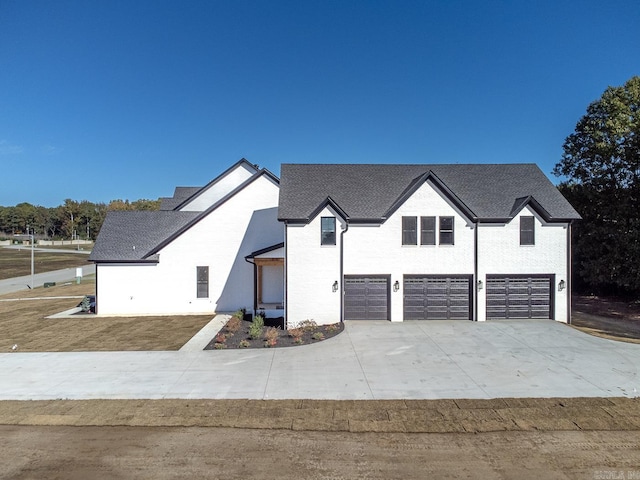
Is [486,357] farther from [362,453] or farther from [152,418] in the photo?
[152,418]

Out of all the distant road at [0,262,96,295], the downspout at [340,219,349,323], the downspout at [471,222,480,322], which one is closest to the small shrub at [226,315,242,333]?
the downspout at [340,219,349,323]

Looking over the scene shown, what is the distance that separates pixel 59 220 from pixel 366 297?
5352 inches

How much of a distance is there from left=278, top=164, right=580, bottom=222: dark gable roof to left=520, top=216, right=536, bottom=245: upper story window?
2.26ft

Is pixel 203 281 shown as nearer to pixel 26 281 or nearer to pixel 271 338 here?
pixel 271 338

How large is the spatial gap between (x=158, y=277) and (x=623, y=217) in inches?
1192

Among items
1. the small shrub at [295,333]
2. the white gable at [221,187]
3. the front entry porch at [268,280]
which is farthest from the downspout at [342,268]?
the white gable at [221,187]

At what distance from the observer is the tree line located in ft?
354

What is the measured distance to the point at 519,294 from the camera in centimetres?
1784

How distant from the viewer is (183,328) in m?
16.8

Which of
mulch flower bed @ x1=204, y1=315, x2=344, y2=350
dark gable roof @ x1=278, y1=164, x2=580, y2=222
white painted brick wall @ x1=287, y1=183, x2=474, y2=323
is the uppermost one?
dark gable roof @ x1=278, y1=164, x2=580, y2=222

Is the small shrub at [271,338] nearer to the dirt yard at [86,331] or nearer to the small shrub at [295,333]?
the small shrub at [295,333]

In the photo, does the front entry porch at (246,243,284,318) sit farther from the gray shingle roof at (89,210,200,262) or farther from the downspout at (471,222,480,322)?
the downspout at (471,222,480,322)

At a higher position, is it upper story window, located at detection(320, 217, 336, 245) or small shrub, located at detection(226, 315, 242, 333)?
upper story window, located at detection(320, 217, 336, 245)

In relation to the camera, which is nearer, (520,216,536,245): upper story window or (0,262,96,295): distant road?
(520,216,536,245): upper story window
